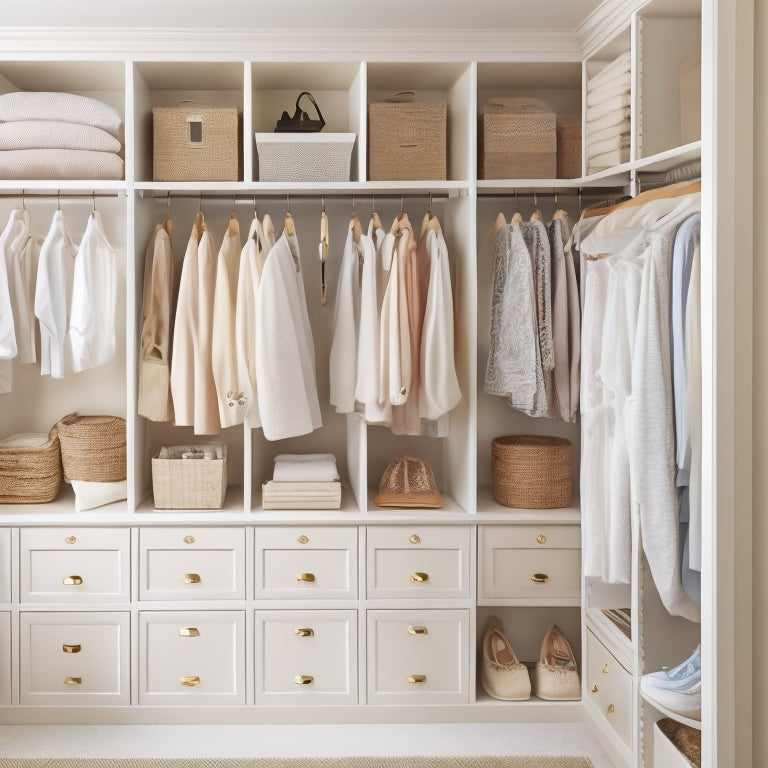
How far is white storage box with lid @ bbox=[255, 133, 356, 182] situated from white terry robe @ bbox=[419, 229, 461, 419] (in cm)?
50

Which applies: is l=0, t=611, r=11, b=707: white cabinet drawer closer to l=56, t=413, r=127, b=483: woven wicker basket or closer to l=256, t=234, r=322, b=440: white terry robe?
l=56, t=413, r=127, b=483: woven wicker basket

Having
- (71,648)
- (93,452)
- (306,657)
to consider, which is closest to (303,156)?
(93,452)

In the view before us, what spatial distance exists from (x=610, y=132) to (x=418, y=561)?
1.73m

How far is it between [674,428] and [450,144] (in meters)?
1.74

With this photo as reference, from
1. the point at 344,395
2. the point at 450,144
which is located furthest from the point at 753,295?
the point at 450,144

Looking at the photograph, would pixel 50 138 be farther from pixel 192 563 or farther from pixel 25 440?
pixel 192 563

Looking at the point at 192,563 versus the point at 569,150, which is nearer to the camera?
the point at 192,563

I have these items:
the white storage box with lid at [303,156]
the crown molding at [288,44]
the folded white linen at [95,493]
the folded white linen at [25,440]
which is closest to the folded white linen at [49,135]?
the crown molding at [288,44]

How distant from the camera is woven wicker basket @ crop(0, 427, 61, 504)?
10.4ft

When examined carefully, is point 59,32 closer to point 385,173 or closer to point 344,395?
point 385,173

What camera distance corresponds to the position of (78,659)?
3047 millimetres

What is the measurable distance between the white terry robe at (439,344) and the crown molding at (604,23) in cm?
91

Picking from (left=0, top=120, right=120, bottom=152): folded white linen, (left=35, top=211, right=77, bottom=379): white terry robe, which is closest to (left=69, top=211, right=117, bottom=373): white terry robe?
(left=35, top=211, right=77, bottom=379): white terry robe

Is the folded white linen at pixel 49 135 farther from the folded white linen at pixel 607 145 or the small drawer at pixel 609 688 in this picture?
the small drawer at pixel 609 688
